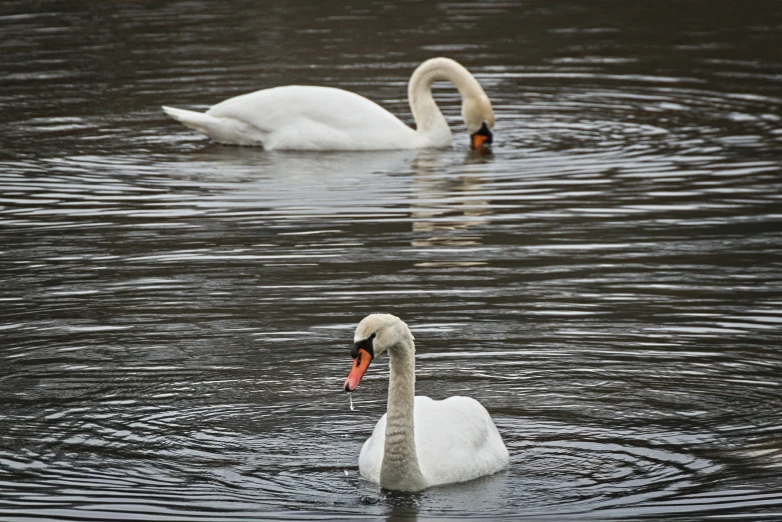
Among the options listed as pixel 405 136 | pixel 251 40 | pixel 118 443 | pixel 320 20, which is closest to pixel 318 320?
pixel 118 443

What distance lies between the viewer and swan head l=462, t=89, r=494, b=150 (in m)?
17.1

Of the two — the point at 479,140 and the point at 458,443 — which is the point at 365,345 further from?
the point at 479,140

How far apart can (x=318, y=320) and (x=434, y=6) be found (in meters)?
20.0

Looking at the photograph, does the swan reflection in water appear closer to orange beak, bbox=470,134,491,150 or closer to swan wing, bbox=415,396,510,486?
orange beak, bbox=470,134,491,150

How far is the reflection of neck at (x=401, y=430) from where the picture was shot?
7602 mm

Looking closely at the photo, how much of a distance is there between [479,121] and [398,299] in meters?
6.71

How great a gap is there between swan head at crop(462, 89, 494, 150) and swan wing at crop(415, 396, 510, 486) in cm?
917

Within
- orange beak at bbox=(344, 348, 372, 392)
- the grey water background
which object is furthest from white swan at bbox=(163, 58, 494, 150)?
orange beak at bbox=(344, 348, 372, 392)

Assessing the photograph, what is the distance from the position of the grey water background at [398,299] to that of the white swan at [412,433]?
104mm

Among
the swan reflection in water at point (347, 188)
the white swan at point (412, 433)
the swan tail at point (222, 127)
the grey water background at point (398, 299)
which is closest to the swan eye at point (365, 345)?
the white swan at point (412, 433)

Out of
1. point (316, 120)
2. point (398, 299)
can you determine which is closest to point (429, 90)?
point (316, 120)

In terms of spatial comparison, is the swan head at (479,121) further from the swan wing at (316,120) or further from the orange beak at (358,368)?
the orange beak at (358,368)

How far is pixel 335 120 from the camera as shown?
56.9 feet

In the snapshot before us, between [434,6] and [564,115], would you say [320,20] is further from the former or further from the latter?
[564,115]
